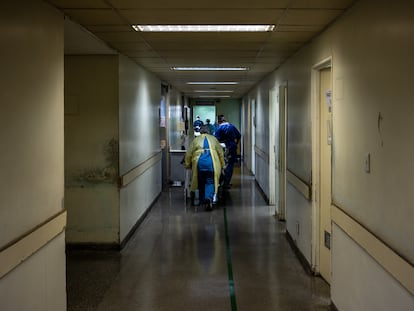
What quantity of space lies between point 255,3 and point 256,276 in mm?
2692

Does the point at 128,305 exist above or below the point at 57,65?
below

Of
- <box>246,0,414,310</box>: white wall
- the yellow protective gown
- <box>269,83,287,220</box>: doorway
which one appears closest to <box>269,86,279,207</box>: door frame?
<box>269,83,287,220</box>: doorway

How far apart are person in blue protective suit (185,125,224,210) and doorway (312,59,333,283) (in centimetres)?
366

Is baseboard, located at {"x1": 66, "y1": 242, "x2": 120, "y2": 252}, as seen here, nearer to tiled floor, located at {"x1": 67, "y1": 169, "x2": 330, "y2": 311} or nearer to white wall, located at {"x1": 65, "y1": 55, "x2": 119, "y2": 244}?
tiled floor, located at {"x1": 67, "y1": 169, "x2": 330, "y2": 311}

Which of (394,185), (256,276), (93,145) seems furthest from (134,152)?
(394,185)

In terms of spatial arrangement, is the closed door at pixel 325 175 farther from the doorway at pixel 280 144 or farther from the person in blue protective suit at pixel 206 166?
the person in blue protective suit at pixel 206 166

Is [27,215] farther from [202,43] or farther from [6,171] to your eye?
[202,43]

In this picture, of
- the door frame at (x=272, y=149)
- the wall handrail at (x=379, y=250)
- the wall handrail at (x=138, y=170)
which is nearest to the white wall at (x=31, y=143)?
the wall handrail at (x=379, y=250)

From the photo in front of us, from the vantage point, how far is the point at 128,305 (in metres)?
4.00

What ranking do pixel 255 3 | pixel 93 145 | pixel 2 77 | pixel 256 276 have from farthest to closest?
pixel 93 145 → pixel 256 276 → pixel 255 3 → pixel 2 77

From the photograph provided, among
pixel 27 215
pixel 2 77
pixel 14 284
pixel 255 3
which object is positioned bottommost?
pixel 14 284

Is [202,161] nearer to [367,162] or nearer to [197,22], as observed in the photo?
[197,22]

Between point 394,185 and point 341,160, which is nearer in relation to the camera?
point 394,185

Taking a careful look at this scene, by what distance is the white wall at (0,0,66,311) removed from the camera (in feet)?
8.14
